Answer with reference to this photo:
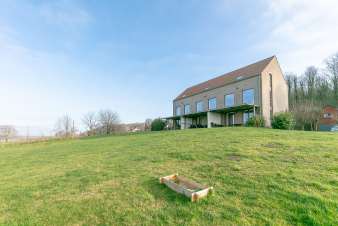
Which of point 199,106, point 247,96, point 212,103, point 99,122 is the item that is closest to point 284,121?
point 247,96

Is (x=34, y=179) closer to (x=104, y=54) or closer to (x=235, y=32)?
(x=104, y=54)

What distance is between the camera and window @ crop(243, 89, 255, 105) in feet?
75.8

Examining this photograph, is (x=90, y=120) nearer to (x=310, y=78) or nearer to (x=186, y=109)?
(x=186, y=109)

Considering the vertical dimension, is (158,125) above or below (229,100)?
below

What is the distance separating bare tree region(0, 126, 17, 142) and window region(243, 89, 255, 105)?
37.9 metres

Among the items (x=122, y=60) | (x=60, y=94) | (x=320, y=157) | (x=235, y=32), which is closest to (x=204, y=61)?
(x=235, y=32)

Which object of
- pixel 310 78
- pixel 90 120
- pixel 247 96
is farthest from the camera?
pixel 90 120

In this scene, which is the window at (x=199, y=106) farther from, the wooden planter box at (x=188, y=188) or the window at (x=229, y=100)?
the wooden planter box at (x=188, y=188)

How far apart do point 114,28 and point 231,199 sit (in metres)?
16.6

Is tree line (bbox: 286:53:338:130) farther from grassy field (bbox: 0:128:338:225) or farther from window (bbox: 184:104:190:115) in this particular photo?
grassy field (bbox: 0:128:338:225)

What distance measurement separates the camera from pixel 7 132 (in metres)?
32.8

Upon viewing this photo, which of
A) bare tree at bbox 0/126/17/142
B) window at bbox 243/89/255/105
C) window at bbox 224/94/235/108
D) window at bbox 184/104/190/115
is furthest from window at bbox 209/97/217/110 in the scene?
bare tree at bbox 0/126/17/142

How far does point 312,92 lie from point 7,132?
59.6 meters

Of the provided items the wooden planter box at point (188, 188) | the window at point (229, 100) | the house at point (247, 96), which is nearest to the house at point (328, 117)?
Answer: the house at point (247, 96)
